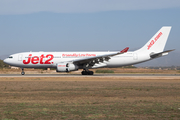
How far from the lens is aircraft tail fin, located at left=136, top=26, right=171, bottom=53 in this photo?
37.2 meters

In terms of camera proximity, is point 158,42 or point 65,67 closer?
point 65,67

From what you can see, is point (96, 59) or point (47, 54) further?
point (47, 54)

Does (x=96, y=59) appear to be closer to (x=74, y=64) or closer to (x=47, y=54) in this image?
(x=74, y=64)

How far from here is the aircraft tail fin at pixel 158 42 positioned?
3716cm

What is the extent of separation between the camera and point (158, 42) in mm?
37219

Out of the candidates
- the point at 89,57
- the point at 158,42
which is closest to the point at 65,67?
the point at 89,57

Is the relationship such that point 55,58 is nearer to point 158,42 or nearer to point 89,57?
point 89,57

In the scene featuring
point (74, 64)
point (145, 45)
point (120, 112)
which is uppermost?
point (145, 45)

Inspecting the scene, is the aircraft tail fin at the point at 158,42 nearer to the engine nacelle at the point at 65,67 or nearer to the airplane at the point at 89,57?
the airplane at the point at 89,57

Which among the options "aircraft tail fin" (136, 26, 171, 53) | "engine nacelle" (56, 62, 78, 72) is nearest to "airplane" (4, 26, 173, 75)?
"aircraft tail fin" (136, 26, 171, 53)

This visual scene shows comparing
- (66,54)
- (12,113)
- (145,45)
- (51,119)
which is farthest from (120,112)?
(145,45)

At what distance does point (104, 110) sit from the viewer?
8.88 m

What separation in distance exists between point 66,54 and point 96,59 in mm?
5344

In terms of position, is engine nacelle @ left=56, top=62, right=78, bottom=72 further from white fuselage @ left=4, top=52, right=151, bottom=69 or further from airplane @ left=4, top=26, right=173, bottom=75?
white fuselage @ left=4, top=52, right=151, bottom=69
